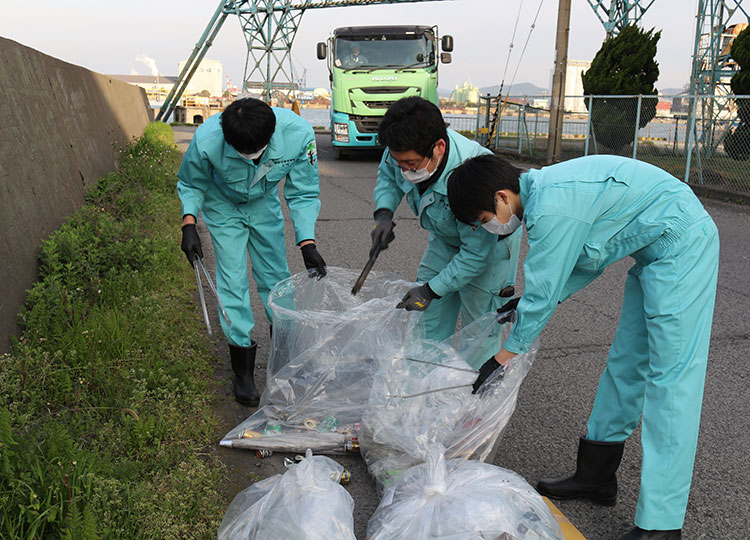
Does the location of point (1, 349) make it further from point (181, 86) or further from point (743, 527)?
point (181, 86)

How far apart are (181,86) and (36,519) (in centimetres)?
3138

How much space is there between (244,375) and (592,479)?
174 centimetres

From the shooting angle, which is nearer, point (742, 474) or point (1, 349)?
point (742, 474)

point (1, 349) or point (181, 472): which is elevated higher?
point (1, 349)

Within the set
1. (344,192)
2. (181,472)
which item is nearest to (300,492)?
(181,472)

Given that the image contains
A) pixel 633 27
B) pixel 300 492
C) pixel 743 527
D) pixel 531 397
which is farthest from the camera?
pixel 633 27

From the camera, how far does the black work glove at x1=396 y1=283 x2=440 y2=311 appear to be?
2836 mm

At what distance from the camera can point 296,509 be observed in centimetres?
201

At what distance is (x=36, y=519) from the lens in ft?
6.23

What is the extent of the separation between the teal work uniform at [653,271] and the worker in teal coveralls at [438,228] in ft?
2.13

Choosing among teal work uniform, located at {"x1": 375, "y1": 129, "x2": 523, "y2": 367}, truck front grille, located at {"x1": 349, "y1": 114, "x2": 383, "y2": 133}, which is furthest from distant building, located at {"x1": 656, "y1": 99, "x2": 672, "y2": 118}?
teal work uniform, located at {"x1": 375, "y1": 129, "x2": 523, "y2": 367}

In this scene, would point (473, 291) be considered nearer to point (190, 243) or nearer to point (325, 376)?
point (325, 376)

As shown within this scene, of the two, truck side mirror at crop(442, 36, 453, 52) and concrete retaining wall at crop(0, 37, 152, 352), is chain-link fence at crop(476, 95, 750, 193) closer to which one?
truck side mirror at crop(442, 36, 453, 52)

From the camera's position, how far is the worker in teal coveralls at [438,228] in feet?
8.89
